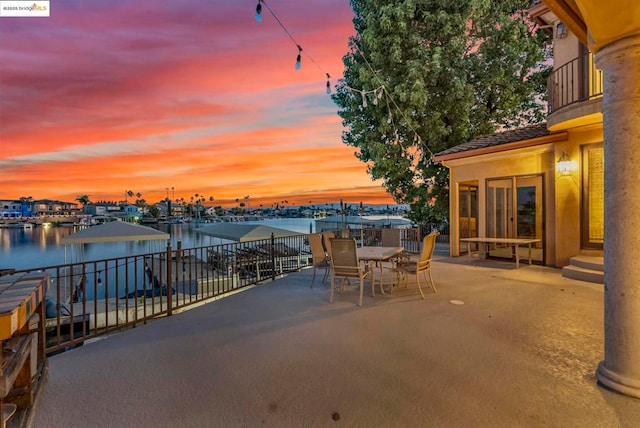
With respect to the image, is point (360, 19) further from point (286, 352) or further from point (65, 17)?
point (286, 352)

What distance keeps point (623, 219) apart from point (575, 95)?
6.26 metres

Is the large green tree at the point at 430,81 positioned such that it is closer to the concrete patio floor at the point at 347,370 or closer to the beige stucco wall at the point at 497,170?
the beige stucco wall at the point at 497,170

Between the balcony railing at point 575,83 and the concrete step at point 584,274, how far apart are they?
3.24m

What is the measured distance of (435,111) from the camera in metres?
11.7

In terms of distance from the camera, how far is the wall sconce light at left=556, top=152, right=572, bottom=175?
698 cm

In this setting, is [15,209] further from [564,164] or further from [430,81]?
[564,164]

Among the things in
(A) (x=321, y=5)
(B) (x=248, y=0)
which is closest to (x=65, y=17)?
(B) (x=248, y=0)

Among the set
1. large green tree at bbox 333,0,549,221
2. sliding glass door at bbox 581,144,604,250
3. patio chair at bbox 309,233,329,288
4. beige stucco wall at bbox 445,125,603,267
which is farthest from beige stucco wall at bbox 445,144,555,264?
patio chair at bbox 309,233,329,288

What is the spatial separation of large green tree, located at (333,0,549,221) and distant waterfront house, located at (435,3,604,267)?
9.35 feet

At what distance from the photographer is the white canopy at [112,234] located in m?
7.84

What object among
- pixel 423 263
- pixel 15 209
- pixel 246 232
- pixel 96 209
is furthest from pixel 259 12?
pixel 15 209

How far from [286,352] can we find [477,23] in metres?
13.5

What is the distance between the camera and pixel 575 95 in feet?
23.0

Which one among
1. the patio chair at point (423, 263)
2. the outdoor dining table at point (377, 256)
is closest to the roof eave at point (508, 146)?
the patio chair at point (423, 263)
